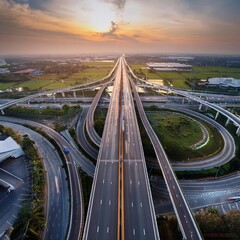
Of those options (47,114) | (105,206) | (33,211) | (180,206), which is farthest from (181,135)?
(47,114)

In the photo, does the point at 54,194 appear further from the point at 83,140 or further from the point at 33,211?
the point at 83,140

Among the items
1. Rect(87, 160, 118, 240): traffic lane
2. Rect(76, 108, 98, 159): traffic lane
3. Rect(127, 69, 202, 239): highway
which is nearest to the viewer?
Rect(87, 160, 118, 240): traffic lane

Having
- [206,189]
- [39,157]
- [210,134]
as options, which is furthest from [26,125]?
[210,134]

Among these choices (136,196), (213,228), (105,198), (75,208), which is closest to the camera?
(213,228)

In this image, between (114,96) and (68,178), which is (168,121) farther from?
(68,178)

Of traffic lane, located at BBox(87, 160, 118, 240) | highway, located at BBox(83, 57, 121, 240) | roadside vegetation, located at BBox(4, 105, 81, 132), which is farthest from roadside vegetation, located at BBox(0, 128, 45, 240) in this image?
roadside vegetation, located at BBox(4, 105, 81, 132)

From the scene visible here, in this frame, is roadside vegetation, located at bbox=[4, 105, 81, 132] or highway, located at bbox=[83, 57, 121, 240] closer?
highway, located at bbox=[83, 57, 121, 240]

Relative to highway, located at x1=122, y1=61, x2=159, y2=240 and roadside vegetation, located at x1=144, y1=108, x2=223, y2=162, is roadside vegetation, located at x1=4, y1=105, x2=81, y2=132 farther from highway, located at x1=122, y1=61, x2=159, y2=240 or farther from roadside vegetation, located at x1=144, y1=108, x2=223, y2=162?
highway, located at x1=122, y1=61, x2=159, y2=240
